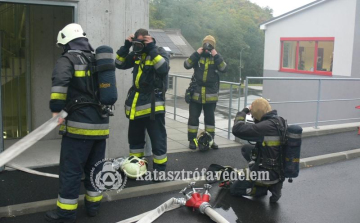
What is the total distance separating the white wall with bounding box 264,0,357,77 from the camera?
62.4ft

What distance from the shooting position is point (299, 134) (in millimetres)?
5035

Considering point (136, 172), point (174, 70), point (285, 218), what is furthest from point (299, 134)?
point (174, 70)

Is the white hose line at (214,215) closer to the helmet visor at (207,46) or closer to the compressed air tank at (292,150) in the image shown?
the compressed air tank at (292,150)

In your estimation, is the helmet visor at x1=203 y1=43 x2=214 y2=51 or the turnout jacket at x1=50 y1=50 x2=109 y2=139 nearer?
the turnout jacket at x1=50 y1=50 x2=109 y2=139

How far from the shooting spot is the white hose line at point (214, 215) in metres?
4.58

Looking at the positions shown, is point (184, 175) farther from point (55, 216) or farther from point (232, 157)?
point (55, 216)

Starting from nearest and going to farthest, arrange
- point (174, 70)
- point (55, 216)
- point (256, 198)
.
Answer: point (55, 216) → point (256, 198) → point (174, 70)

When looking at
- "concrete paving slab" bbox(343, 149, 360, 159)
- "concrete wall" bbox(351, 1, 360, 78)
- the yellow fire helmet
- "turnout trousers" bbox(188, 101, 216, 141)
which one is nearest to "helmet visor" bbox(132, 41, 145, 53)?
the yellow fire helmet

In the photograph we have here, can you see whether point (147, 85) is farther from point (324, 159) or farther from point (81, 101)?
point (324, 159)

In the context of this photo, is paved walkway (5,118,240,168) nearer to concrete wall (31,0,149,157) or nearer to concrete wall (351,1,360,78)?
concrete wall (31,0,149,157)

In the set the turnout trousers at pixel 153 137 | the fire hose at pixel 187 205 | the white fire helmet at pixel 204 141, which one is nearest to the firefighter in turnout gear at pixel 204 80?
the white fire helmet at pixel 204 141

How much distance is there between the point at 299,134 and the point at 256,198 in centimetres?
108

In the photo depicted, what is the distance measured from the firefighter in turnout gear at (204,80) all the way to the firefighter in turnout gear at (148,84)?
1.83 meters

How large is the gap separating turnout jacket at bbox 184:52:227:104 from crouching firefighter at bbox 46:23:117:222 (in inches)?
123
